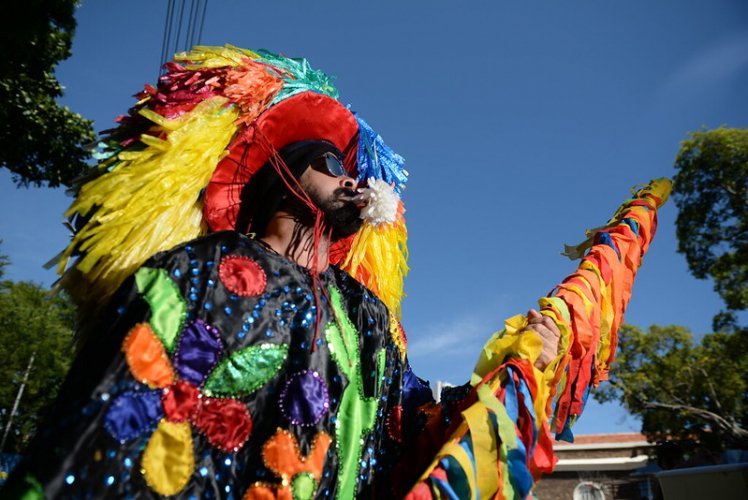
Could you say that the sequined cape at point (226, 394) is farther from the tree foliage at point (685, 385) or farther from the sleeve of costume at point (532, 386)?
the tree foliage at point (685, 385)

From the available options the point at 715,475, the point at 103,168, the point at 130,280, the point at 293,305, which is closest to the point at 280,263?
the point at 293,305

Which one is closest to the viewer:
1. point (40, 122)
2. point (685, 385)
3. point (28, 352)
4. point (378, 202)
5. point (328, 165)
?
point (378, 202)

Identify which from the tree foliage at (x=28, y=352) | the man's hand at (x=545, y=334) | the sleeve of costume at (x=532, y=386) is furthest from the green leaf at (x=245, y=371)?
the tree foliage at (x=28, y=352)

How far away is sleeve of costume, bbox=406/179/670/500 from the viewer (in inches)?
51.1

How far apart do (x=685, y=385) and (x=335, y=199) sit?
13.4m

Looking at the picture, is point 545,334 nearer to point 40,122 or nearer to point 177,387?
point 177,387

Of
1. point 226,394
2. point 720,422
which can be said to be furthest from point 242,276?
point 720,422

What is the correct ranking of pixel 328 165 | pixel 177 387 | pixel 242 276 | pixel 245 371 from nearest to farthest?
pixel 177 387 → pixel 245 371 → pixel 242 276 → pixel 328 165

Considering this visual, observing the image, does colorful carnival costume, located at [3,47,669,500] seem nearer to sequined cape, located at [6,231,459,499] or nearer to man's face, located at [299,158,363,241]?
→ sequined cape, located at [6,231,459,499]

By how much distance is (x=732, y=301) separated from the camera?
11320 mm

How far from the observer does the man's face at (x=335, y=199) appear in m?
1.92

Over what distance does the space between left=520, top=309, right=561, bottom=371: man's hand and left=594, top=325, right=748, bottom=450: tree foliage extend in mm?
11396

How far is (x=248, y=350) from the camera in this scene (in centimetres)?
142

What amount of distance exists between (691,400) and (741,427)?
1216mm
